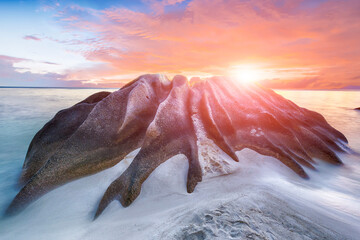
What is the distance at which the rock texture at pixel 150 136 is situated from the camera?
20.2 ft

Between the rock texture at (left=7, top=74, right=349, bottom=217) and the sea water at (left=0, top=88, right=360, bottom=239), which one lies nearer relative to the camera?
the sea water at (left=0, top=88, right=360, bottom=239)

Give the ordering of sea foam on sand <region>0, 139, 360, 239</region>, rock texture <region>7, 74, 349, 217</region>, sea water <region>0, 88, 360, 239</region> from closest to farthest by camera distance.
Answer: sea foam on sand <region>0, 139, 360, 239</region> < sea water <region>0, 88, 360, 239</region> < rock texture <region>7, 74, 349, 217</region>

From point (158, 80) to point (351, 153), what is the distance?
515 inches

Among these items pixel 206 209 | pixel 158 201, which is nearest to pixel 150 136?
pixel 158 201

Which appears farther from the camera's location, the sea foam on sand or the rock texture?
the rock texture

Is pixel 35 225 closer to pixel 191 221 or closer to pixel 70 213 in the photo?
pixel 70 213

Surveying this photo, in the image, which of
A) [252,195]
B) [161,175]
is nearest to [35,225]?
[161,175]

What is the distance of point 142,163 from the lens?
6.25 meters

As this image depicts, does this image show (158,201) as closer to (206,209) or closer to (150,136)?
(206,209)

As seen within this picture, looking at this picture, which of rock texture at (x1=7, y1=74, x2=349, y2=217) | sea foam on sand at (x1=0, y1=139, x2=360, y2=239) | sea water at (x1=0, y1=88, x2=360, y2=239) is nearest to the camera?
sea foam on sand at (x1=0, y1=139, x2=360, y2=239)

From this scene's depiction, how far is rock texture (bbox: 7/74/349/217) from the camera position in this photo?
6.14m

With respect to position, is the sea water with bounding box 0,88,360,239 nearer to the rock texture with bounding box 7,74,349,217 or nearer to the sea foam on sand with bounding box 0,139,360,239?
the sea foam on sand with bounding box 0,139,360,239

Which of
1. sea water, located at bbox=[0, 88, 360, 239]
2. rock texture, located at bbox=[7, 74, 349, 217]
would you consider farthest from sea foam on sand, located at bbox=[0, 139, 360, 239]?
rock texture, located at bbox=[7, 74, 349, 217]

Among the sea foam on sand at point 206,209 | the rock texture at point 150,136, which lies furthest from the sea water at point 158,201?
the rock texture at point 150,136
